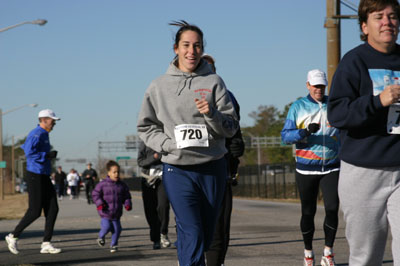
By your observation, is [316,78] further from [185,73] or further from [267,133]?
[267,133]

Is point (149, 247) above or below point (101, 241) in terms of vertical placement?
below

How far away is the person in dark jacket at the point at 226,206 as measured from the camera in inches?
250

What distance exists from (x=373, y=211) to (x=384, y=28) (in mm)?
1029

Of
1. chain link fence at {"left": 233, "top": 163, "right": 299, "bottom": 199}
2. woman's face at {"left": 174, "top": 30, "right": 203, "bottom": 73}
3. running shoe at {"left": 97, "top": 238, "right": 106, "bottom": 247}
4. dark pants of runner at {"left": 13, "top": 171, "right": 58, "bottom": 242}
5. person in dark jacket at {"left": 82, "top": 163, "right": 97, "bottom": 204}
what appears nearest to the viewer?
woman's face at {"left": 174, "top": 30, "right": 203, "bottom": 73}

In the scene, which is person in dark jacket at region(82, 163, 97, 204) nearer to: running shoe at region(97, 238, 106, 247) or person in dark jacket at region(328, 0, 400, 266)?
running shoe at region(97, 238, 106, 247)

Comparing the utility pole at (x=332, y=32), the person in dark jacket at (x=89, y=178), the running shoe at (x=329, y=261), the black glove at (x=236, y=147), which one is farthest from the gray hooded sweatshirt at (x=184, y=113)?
the person in dark jacket at (x=89, y=178)

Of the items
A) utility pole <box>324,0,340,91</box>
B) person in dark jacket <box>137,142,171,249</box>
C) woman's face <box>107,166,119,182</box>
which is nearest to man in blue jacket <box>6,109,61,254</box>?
woman's face <box>107,166,119,182</box>

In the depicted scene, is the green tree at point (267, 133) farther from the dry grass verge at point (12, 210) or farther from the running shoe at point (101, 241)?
the running shoe at point (101, 241)

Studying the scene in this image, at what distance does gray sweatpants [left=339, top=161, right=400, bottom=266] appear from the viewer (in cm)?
421

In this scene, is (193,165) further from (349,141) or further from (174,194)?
(349,141)

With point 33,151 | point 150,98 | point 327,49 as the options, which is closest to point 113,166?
point 33,151

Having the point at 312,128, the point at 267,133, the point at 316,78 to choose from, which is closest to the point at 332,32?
the point at 316,78

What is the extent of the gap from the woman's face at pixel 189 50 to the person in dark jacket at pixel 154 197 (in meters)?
4.50

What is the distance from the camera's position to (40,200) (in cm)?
992
